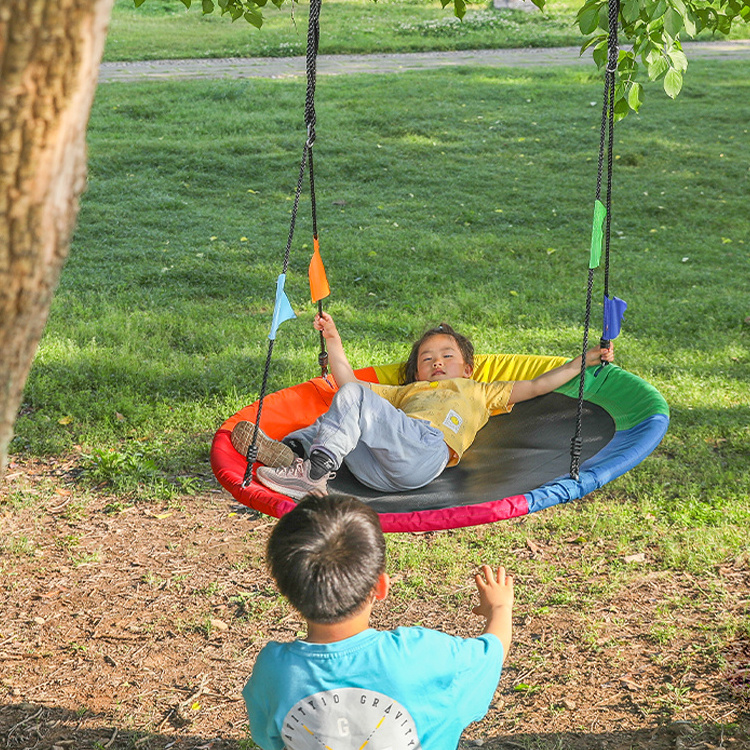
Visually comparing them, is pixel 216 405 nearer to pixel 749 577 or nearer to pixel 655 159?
pixel 749 577

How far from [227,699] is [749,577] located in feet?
6.65

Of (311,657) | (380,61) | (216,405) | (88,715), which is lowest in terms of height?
(88,715)

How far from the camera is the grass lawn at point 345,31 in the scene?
15.3 metres

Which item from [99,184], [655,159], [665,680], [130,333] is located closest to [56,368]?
[130,333]

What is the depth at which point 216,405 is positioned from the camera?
474 cm

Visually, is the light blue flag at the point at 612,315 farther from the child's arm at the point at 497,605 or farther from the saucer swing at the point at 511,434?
the child's arm at the point at 497,605

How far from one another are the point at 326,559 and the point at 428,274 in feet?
17.2

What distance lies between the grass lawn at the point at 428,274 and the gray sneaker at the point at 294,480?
64 cm

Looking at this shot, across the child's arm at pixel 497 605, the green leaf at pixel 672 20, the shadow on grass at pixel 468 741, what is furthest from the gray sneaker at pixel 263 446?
the green leaf at pixel 672 20

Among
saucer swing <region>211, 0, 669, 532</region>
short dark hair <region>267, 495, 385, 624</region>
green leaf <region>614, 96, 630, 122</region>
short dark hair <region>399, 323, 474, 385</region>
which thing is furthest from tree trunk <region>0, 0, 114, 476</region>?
short dark hair <region>399, 323, 474, 385</region>

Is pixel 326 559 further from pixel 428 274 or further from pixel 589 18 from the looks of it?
pixel 428 274

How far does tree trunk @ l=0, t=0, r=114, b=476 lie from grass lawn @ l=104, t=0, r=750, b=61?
14.0 m

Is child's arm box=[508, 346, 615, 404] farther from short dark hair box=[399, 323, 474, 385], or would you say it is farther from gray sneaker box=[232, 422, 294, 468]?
gray sneaker box=[232, 422, 294, 468]

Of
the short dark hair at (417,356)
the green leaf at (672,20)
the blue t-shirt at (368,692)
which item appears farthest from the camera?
the short dark hair at (417,356)
